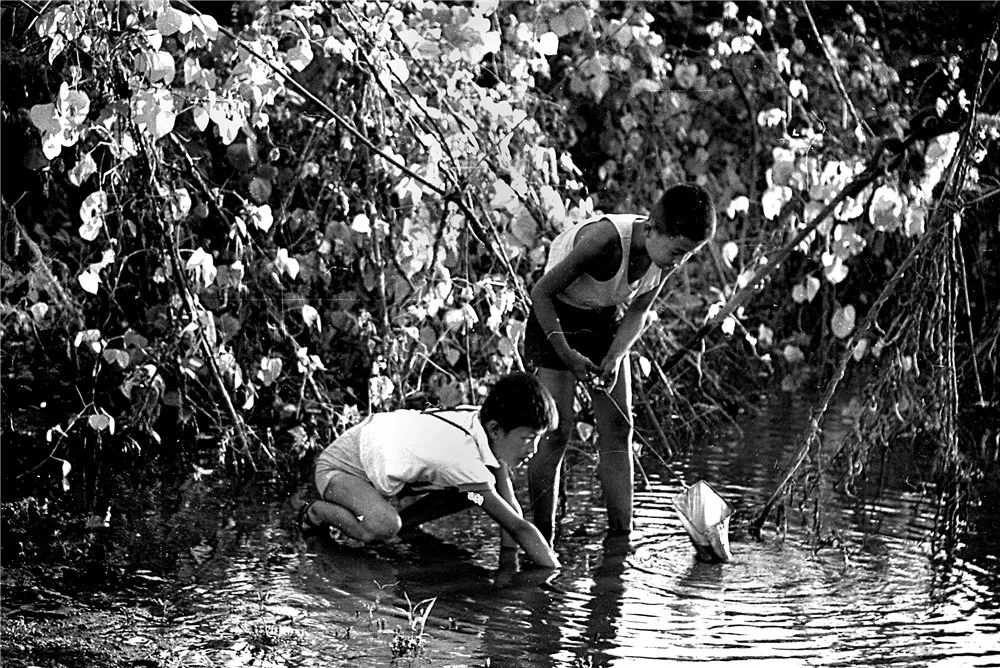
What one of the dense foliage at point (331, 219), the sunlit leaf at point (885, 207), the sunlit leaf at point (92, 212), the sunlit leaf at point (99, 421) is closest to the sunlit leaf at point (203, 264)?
the dense foliage at point (331, 219)

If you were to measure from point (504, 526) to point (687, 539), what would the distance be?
0.99m

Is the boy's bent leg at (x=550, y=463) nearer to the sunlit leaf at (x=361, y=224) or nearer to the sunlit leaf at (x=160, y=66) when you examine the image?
the sunlit leaf at (x=361, y=224)

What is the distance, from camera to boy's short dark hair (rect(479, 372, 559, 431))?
4.61 meters

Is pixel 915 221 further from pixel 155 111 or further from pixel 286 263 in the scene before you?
pixel 155 111

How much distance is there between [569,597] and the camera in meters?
4.58

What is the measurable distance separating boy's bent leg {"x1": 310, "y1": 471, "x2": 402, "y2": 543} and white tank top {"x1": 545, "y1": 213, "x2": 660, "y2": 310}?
3.24 ft

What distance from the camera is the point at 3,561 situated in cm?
468

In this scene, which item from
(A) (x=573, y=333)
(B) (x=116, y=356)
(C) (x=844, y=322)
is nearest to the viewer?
(C) (x=844, y=322)

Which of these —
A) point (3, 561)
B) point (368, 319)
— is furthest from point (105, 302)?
point (3, 561)

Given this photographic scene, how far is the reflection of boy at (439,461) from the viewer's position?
15.3 ft

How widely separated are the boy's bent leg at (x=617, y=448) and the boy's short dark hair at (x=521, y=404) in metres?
0.72

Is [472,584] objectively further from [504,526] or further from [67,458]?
[67,458]

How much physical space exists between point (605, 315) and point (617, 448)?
22.3 inches

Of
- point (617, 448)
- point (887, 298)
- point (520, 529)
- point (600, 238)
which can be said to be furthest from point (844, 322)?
point (520, 529)
